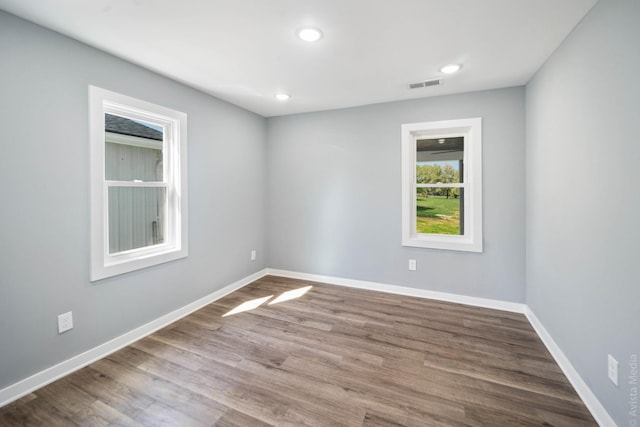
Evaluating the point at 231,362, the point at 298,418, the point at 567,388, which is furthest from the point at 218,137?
the point at 567,388

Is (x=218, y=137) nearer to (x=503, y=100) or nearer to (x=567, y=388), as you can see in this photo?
(x=503, y=100)

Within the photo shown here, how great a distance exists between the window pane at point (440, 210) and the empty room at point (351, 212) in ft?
0.10

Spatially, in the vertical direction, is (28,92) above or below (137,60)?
below

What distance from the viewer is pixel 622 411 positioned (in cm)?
137

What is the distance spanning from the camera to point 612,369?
144 cm

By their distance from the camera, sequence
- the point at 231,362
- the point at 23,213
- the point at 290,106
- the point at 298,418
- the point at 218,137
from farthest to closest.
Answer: the point at 290,106 < the point at 218,137 < the point at 231,362 < the point at 23,213 < the point at 298,418

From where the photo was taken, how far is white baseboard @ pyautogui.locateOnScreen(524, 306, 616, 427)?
1518mm


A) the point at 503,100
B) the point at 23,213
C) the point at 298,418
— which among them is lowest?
the point at 298,418

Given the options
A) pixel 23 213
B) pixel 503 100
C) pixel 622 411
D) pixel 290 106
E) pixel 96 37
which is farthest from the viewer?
pixel 290 106

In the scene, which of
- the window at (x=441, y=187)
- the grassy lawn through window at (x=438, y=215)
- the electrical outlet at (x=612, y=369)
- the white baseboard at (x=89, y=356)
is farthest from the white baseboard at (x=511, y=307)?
the white baseboard at (x=89, y=356)

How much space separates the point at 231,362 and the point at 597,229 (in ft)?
8.74

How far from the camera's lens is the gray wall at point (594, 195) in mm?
1333

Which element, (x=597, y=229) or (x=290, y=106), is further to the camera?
(x=290, y=106)

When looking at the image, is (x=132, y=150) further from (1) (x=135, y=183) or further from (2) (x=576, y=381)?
(2) (x=576, y=381)
